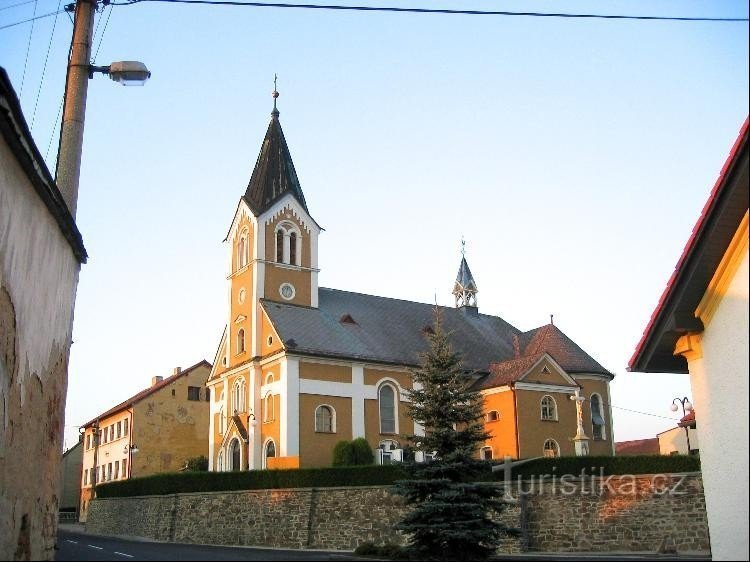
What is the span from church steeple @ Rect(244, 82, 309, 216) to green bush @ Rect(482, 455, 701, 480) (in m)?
24.0

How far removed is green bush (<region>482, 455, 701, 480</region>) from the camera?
73.5 ft

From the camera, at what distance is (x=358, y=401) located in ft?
132

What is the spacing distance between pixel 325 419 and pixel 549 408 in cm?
1177

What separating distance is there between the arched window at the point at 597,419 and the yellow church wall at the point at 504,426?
5.22 meters

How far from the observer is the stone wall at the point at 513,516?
2180 cm

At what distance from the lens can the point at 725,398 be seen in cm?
987

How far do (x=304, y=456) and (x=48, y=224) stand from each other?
2775 centimetres

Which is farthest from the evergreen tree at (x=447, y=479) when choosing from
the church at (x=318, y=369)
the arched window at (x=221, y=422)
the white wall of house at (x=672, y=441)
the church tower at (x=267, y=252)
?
the white wall of house at (x=672, y=441)

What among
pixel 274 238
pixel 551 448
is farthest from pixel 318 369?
pixel 551 448

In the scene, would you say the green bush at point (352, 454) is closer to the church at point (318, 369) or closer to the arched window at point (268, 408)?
the church at point (318, 369)

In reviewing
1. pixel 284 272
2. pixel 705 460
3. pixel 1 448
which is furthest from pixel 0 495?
pixel 284 272

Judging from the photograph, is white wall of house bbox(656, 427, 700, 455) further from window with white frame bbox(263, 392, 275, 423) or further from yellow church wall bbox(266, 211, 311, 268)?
window with white frame bbox(263, 392, 275, 423)

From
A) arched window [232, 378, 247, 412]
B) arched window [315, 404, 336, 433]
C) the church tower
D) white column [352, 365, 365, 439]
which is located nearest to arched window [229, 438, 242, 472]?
arched window [232, 378, 247, 412]

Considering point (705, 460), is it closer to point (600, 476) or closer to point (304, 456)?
point (600, 476)
